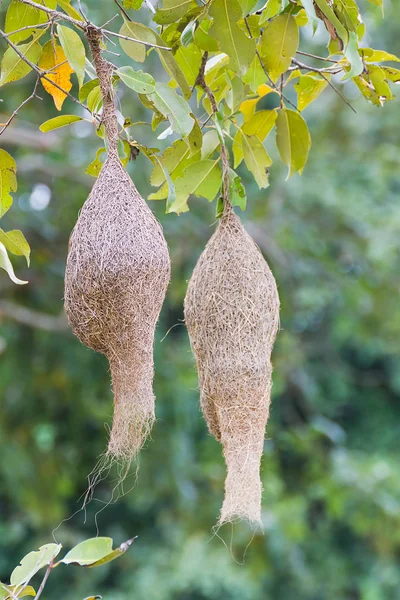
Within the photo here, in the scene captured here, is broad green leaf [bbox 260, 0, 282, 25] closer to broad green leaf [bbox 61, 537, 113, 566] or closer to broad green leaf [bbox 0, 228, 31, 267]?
broad green leaf [bbox 0, 228, 31, 267]

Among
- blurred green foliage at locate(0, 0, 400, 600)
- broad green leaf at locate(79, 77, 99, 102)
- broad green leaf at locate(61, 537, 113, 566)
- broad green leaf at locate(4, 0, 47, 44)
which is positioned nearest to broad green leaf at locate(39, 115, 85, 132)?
broad green leaf at locate(79, 77, 99, 102)

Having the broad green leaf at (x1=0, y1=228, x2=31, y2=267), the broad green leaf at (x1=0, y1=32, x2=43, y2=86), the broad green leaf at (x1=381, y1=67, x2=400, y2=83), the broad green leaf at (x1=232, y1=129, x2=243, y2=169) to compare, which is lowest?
the broad green leaf at (x1=232, y1=129, x2=243, y2=169)

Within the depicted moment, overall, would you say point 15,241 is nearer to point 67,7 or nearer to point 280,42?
point 67,7

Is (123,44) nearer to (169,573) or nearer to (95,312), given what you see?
(95,312)

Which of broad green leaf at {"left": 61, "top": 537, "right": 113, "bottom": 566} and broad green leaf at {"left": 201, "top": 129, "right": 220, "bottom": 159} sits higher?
broad green leaf at {"left": 201, "top": 129, "right": 220, "bottom": 159}

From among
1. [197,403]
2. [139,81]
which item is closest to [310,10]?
[139,81]

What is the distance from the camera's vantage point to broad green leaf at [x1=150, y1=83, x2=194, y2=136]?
3.13ft

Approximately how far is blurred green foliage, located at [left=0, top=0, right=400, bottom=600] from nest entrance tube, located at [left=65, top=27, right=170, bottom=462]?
2150 millimetres

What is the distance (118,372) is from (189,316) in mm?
176

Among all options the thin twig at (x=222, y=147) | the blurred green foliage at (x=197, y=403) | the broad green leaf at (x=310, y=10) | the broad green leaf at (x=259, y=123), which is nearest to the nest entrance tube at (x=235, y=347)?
the thin twig at (x=222, y=147)

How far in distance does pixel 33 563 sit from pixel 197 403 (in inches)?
131

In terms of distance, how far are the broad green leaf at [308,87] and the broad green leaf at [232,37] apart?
26 cm

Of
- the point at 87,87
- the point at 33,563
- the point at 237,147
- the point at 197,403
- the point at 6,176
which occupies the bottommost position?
the point at 197,403

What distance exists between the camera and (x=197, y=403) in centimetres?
424
